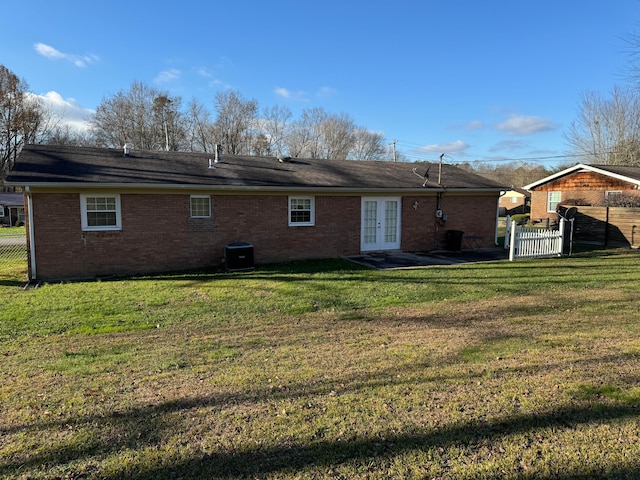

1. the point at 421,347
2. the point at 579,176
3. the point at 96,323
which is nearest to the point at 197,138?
the point at 579,176

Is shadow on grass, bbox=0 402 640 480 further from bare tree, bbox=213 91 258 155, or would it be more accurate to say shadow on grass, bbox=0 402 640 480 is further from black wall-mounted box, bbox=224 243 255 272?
bare tree, bbox=213 91 258 155

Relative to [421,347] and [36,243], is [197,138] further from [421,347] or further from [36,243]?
[421,347]

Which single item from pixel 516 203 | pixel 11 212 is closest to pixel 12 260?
pixel 11 212

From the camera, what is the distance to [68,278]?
11461mm

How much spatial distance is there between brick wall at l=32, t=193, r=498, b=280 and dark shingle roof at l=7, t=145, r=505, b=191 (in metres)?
0.50

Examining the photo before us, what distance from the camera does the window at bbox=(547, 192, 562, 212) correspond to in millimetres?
28678

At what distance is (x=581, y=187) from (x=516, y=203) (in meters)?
22.3

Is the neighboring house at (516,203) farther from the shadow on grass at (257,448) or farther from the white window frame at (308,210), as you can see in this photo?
the shadow on grass at (257,448)

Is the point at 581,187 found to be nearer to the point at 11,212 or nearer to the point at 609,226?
the point at 609,226

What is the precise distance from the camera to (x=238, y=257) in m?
12.6

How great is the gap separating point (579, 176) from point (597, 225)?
10.0m

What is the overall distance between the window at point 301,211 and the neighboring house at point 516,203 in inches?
1296

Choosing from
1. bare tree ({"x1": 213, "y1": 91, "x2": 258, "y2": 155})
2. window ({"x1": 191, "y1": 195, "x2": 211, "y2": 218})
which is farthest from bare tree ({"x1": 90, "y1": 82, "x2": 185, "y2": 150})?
window ({"x1": 191, "y1": 195, "x2": 211, "y2": 218})

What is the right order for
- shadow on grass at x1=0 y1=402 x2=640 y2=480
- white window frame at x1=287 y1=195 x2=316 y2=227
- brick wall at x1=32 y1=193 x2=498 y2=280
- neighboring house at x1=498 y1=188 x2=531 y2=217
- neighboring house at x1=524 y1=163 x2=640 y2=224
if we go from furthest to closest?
neighboring house at x1=498 y1=188 x2=531 y2=217 < neighboring house at x1=524 y1=163 x2=640 y2=224 < white window frame at x1=287 y1=195 x2=316 y2=227 < brick wall at x1=32 y1=193 x2=498 y2=280 < shadow on grass at x1=0 y1=402 x2=640 y2=480
